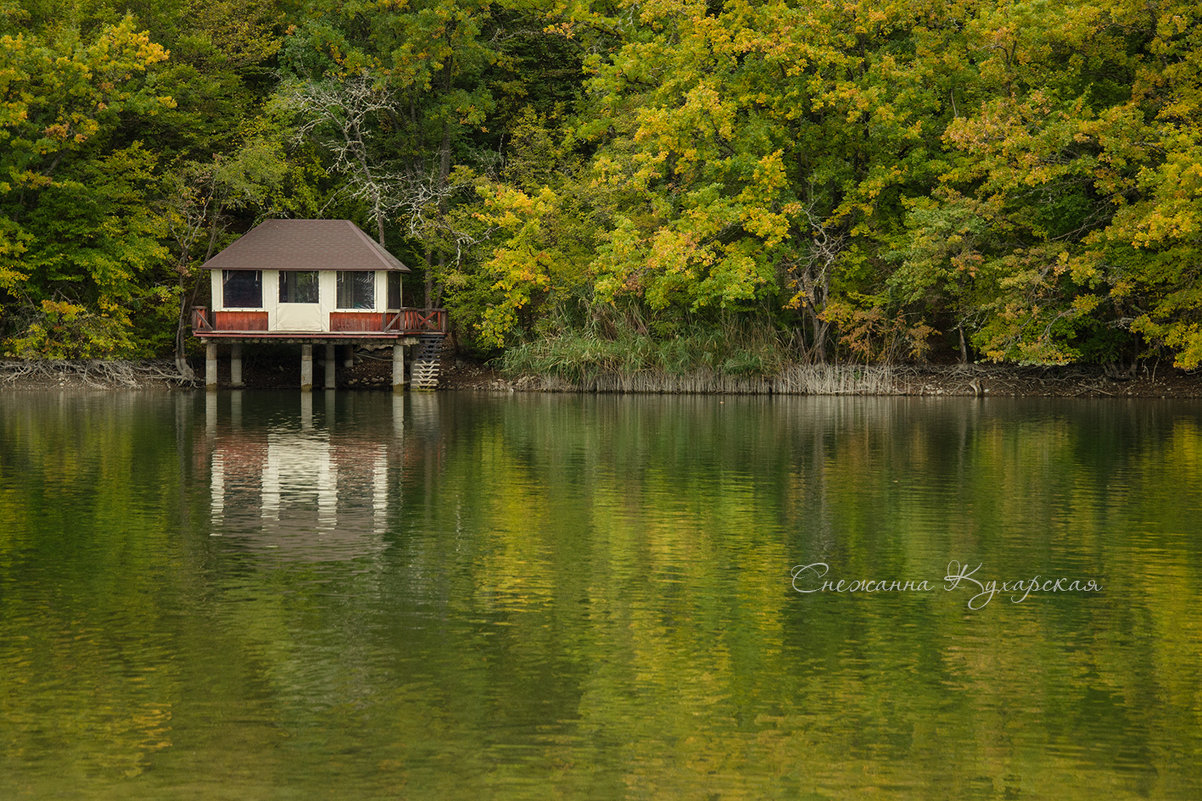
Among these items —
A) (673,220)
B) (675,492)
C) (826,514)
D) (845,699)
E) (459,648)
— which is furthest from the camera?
(673,220)

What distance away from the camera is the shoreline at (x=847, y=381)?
45188 millimetres

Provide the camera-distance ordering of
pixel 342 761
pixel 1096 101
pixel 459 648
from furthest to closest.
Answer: pixel 1096 101 < pixel 459 648 < pixel 342 761

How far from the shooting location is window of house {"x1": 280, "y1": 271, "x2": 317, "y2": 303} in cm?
4688

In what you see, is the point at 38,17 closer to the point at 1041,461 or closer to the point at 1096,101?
the point at 1096,101

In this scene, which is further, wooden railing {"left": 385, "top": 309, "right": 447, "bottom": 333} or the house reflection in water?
wooden railing {"left": 385, "top": 309, "right": 447, "bottom": 333}

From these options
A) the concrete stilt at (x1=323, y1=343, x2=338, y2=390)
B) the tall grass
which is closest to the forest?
the tall grass

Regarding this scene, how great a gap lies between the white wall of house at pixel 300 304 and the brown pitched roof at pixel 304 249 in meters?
0.45

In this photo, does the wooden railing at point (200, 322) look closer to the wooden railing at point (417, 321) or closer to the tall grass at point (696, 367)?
the wooden railing at point (417, 321)

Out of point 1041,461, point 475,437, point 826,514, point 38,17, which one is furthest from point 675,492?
point 38,17

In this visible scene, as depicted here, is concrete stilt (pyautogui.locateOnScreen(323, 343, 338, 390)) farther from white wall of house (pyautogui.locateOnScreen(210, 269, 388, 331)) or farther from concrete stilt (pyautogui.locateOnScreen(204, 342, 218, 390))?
concrete stilt (pyautogui.locateOnScreen(204, 342, 218, 390))

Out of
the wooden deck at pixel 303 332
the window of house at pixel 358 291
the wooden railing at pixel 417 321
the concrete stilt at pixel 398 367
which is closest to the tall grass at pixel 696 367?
the wooden railing at pixel 417 321

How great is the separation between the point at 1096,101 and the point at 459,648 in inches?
1523

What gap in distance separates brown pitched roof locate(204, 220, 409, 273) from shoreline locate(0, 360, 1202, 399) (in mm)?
4860

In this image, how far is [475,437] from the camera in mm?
28531
